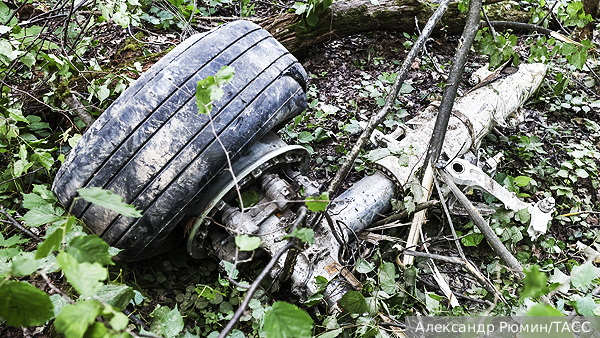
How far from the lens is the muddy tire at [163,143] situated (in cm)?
150

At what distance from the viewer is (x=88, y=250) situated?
3.12ft

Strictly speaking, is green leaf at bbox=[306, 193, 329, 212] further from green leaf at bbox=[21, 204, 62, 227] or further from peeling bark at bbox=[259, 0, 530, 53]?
peeling bark at bbox=[259, 0, 530, 53]

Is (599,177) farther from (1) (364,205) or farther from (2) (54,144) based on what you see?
(2) (54,144)

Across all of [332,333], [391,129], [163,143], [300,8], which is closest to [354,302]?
[332,333]

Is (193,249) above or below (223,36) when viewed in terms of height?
below

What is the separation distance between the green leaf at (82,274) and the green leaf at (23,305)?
13 centimetres

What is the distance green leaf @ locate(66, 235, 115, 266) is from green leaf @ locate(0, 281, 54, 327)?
0.37 feet

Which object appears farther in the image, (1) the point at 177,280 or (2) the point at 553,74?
(2) the point at 553,74

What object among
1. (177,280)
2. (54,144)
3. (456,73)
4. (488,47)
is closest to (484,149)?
(488,47)

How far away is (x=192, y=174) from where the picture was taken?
1.51 m

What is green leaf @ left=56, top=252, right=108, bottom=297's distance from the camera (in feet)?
2.69

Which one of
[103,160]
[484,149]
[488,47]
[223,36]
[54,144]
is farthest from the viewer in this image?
[484,149]

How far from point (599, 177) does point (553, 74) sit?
1.36m

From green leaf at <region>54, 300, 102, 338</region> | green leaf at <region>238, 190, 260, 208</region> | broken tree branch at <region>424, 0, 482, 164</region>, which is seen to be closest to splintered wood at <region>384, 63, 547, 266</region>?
broken tree branch at <region>424, 0, 482, 164</region>
